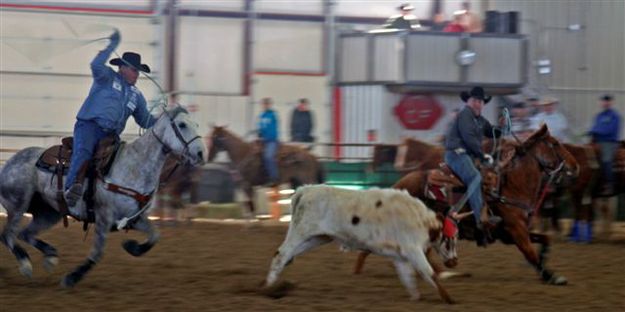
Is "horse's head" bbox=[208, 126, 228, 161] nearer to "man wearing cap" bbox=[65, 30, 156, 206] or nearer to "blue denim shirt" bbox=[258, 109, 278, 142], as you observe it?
"blue denim shirt" bbox=[258, 109, 278, 142]

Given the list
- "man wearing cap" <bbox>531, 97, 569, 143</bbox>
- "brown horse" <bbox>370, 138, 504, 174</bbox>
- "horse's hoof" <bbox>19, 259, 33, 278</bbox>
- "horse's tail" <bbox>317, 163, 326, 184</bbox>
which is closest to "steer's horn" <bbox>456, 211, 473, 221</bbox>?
"horse's hoof" <bbox>19, 259, 33, 278</bbox>

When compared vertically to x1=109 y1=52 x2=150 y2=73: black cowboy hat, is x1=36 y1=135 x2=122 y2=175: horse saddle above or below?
below

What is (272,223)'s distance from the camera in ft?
58.0

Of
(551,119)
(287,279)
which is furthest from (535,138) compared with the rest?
(551,119)

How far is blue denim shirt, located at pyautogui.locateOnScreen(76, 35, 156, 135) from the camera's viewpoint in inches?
394

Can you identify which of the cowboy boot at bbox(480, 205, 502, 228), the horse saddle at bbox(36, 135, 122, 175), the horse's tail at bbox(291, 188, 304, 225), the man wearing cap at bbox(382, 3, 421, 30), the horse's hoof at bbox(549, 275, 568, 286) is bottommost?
the horse's hoof at bbox(549, 275, 568, 286)

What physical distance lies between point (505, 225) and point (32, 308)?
14.2 ft

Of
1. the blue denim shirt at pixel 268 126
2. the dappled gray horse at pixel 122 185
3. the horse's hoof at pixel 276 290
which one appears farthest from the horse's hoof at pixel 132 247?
the blue denim shirt at pixel 268 126

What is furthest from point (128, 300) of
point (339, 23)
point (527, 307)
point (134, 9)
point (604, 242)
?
point (339, 23)

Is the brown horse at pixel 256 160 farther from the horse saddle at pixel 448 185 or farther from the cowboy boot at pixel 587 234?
the horse saddle at pixel 448 185

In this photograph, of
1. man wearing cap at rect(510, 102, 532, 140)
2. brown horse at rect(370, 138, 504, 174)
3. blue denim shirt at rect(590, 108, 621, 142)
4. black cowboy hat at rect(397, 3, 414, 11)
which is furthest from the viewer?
black cowboy hat at rect(397, 3, 414, 11)

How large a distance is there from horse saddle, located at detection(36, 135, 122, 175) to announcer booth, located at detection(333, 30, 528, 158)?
9125mm

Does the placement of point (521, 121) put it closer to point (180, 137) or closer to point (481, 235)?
point (481, 235)

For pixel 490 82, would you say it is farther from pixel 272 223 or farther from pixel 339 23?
pixel 272 223
